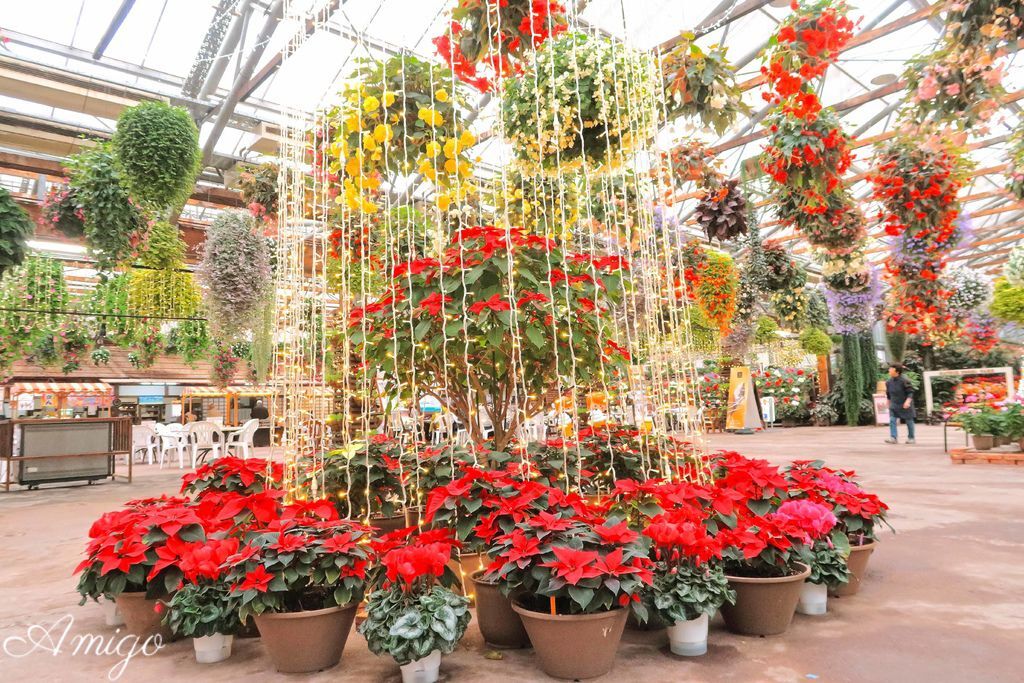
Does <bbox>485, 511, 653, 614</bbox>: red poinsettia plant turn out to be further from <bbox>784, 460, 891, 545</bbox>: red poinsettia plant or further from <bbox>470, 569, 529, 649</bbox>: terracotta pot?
<bbox>784, 460, 891, 545</bbox>: red poinsettia plant

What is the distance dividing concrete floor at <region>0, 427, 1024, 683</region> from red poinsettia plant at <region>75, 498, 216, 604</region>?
0.23 m

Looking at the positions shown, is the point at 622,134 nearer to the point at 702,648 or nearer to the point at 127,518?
the point at 702,648

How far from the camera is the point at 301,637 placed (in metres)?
2.00

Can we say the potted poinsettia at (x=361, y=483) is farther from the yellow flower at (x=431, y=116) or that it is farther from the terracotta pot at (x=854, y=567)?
the terracotta pot at (x=854, y=567)

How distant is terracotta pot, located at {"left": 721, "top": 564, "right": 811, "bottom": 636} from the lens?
220 centimetres

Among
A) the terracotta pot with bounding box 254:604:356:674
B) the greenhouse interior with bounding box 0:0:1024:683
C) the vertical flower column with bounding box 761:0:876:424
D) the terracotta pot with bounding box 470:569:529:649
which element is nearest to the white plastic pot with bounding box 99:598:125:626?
the greenhouse interior with bounding box 0:0:1024:683

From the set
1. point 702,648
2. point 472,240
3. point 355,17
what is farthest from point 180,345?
point 702,648

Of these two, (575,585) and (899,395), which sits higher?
(899,395)

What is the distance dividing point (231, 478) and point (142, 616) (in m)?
1.00

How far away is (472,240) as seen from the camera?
2951 mm

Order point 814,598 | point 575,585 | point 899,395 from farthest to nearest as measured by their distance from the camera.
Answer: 1. point 899,395
2. point 814,598
3. point 575,585

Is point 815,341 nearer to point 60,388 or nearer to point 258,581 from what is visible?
point 258,581

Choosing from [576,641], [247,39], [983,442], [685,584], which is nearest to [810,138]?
[685,584]

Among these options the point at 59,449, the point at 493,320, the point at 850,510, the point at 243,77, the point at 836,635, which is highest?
the point at 243,77
